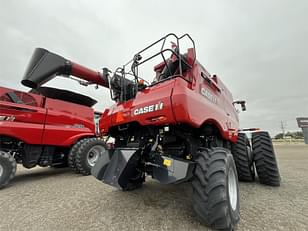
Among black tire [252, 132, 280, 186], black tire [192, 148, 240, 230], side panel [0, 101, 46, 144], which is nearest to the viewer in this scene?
black tire [192, 148, 240, 230]

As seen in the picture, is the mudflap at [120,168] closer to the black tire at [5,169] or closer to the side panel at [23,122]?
the black tire at [5,169]

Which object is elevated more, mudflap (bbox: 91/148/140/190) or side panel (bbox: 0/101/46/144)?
side panel (bbox: 0/101/46/144)

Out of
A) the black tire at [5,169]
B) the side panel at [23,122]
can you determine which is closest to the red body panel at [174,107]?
the black tire at [5,169]

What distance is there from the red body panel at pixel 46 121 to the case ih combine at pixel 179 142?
2.54 meters

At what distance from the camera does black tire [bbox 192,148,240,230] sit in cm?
172

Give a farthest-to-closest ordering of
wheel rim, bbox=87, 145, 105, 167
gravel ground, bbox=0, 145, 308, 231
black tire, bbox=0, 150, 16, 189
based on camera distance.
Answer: wheel rim, bbox=87, 145, 105, 167 → black tire, bbox=0, 150, 16, 189 → gravel ground, bbox=0, 145, 308, 231

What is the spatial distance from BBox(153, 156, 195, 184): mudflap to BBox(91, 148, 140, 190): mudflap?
365mm

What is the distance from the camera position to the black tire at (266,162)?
3459 mm

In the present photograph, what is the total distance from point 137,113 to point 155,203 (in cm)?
140

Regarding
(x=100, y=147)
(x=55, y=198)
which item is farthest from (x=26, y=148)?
(x=55, y=198)

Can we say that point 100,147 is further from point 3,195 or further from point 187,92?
point 187,92

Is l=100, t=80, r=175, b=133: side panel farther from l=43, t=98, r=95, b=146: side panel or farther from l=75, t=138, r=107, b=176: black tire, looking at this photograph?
l=43, t=98, r=95, b=146: side panel

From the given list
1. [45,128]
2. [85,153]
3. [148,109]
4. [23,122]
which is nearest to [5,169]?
[23,122]

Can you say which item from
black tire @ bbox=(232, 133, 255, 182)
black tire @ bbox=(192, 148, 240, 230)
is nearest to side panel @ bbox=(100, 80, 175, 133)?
black tire @ bbox=(192, 148, 240, 230)
